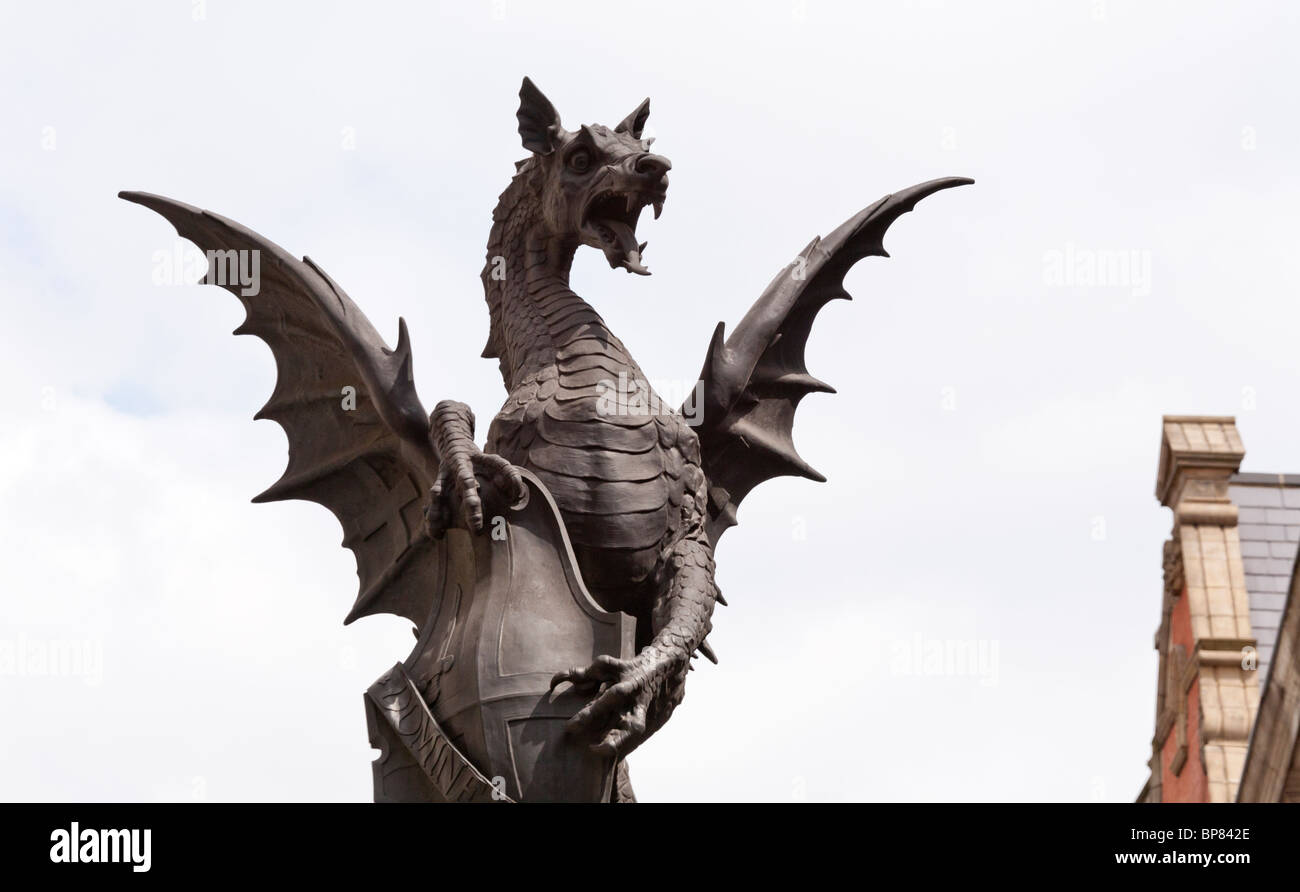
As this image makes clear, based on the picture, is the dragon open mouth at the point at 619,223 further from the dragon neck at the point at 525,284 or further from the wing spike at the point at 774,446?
the wing spike at the point at 774,446

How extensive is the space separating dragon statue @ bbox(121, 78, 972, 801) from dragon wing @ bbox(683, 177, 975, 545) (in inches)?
0.5

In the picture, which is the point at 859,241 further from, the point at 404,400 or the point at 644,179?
the point at 404,400

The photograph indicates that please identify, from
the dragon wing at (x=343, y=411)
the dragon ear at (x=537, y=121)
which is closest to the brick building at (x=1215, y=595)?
the dragon wing at (x=343, y=411)

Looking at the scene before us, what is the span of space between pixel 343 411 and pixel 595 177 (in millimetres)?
1831

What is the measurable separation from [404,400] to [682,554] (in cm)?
147

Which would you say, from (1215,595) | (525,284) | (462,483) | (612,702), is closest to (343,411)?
(525,284)

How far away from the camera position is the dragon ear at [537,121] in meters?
9.02

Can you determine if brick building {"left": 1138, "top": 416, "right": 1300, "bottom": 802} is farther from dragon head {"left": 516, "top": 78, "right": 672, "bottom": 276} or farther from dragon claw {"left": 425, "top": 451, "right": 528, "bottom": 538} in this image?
dragon claw {"left": 425, "top": 451, "right": 528, "bottom": 538}

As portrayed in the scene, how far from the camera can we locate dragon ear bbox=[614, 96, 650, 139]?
906cm

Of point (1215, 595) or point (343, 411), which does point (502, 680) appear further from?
point (1215, 595)

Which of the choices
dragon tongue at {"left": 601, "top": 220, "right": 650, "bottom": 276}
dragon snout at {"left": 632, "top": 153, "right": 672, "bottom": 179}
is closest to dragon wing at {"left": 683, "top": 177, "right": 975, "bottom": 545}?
dragon tongue at {"left": 601, "top": 220, "right": 650, "bottom": 276}

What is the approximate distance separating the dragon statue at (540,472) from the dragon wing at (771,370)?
0.01m

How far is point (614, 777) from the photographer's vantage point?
807 cm

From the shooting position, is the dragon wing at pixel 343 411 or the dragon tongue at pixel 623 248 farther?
the dragon wing at pixel 343 411
